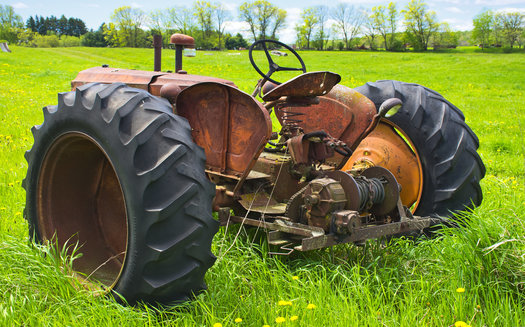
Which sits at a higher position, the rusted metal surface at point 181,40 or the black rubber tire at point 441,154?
the rusted metal surface at point 181,40

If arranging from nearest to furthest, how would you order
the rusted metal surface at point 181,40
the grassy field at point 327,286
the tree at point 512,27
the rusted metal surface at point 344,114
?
the grassy field at point 327,286, the rusted metal surface at point 344,114, the rusted metal surface at point 181,40, the tree at point 512,27

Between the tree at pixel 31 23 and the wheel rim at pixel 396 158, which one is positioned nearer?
the wheel rim at pixel 396 158

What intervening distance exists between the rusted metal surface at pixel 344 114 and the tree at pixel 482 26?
86672 mm

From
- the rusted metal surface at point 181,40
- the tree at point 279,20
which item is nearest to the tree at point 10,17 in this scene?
the tree at point 279,20

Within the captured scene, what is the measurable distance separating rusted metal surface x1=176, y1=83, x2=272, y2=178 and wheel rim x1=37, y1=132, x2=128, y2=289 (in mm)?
666

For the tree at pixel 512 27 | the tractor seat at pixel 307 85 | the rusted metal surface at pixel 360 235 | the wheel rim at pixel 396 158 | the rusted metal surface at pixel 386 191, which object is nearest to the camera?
the rusted metal surface at pixel 360 235

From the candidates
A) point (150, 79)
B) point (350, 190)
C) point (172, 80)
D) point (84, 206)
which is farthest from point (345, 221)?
point (150, 79)

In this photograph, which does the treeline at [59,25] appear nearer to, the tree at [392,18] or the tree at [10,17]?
the tree at [10,17]

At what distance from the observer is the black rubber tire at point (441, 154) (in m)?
3.69

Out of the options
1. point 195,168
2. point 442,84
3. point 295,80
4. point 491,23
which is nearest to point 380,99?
point 295,80

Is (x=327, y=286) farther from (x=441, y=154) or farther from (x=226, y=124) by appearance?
(x=441, y=154)

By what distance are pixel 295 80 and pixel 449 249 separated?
1.40m

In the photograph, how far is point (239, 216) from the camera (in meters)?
3.63

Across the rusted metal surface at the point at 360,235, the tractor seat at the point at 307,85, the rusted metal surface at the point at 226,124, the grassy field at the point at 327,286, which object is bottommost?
the grassy field at the point at 327,286
